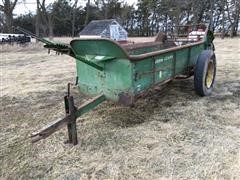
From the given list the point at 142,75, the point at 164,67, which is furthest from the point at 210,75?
the point at 142,75

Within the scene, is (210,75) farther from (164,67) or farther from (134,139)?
(134,139)

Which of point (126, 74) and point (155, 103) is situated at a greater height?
point (126, 74)

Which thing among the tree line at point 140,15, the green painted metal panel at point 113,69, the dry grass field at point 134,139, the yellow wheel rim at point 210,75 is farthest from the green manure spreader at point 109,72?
the tree line at point 140,15

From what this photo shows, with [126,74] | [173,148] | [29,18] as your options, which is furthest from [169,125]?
[29,18]

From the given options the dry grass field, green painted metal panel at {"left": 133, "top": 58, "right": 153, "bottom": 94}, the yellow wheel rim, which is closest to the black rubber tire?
the dry grass field

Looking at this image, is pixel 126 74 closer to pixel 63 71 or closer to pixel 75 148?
pixel 75 148

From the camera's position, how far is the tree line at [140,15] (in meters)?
25.8

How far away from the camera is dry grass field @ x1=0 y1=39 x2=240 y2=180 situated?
2.91m

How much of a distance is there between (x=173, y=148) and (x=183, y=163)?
0.34 metres

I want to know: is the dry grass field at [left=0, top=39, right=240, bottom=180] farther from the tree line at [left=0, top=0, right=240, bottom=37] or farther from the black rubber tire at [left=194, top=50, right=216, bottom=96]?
the tree line at [left=0, top=0, right=240, bottom=37]

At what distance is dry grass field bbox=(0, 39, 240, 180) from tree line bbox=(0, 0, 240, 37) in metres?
19.6

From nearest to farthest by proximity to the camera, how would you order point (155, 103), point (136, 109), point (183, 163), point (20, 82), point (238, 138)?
1. point (183, 163)
2. point (238, 138)
3. point (136, 109)
4. point (155, 103)
5. point (20, 82)

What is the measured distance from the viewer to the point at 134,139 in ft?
11.6

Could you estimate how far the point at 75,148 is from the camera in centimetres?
336
